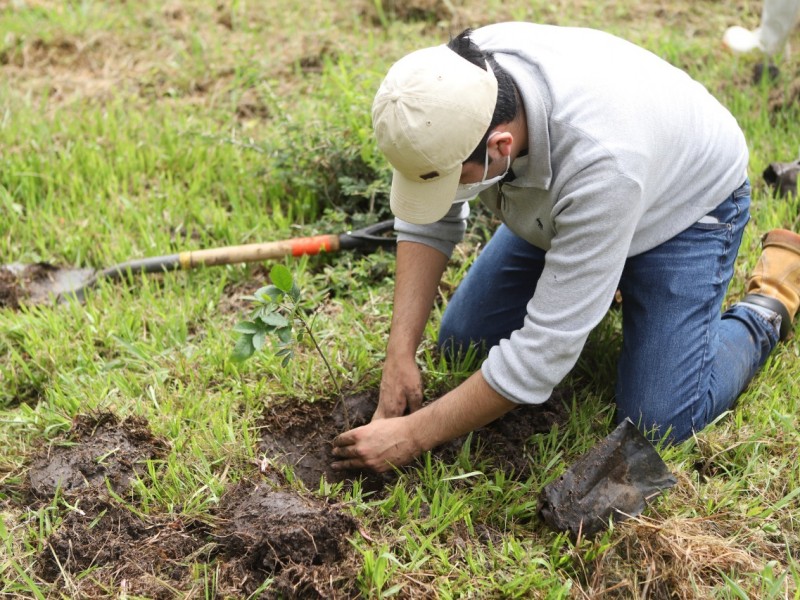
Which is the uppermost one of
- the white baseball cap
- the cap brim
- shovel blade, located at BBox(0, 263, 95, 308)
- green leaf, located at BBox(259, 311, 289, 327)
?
the white baseball cap

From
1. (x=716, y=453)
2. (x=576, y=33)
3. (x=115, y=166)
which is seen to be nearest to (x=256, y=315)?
(x=576, y=33)

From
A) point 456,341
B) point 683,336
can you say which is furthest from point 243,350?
point 683,336

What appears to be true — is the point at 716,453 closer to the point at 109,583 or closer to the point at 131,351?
the point at 109,583

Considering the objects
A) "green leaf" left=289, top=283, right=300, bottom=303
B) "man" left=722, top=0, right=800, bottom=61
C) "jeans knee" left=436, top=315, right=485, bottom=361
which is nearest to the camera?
"green leaf" left=289, top=283, right=300, bottom=303

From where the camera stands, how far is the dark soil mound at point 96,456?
2.28m

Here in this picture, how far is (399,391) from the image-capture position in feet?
8.02

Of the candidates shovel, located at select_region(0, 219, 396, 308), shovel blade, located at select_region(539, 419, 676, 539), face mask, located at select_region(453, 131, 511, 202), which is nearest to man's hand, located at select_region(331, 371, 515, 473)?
shovel blade, located at select_region(539, 419, 676, 539)

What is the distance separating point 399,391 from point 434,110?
895mm

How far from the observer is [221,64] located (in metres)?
4.41

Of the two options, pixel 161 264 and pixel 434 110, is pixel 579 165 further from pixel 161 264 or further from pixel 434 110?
pixel 161 264

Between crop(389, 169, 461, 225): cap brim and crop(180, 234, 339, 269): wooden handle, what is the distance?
1.05 meters

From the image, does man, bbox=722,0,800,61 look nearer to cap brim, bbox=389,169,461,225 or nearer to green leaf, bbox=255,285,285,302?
cap brim, bbox=389,169,461,225

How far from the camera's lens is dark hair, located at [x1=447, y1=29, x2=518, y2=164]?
1958 millimetres

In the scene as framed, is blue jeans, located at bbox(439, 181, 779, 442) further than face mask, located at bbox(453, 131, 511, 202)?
Yes
